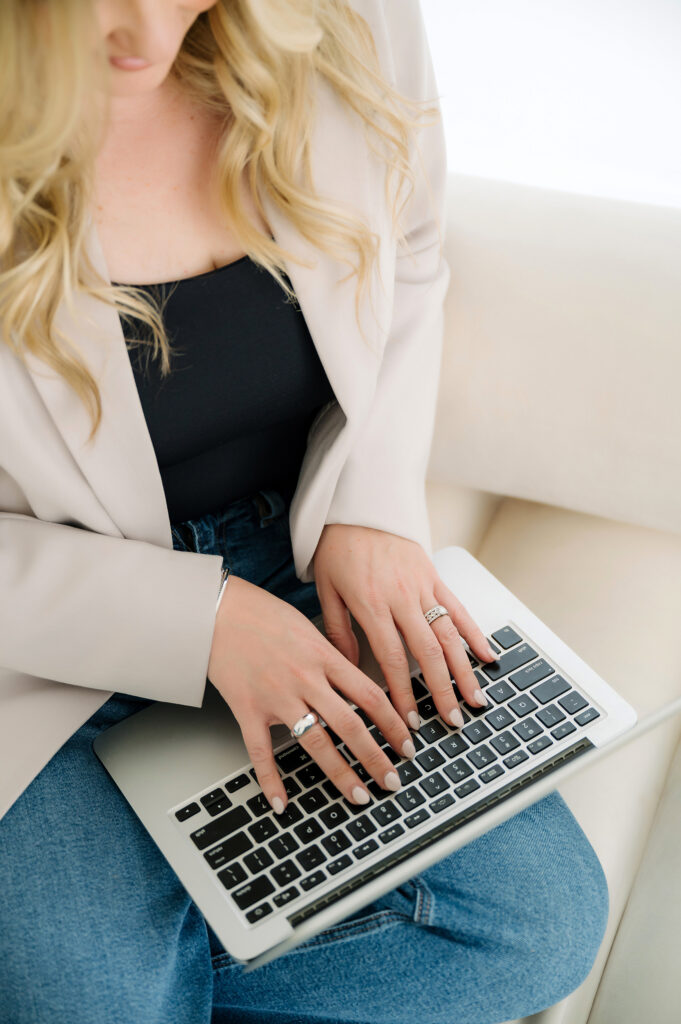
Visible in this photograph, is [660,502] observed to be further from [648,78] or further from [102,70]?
[102,70]

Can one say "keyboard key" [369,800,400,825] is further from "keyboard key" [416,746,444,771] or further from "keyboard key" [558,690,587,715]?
"keyboard key" [558,690,587,715]

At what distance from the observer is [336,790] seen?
72 cm

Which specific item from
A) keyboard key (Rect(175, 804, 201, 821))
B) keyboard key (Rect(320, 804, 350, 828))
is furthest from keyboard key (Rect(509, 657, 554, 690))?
keyboard key (Rect(175, 804, 201, 821))

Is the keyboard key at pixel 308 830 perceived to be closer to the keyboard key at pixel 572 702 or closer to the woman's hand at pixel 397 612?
the woman's hand at pixel 397 612

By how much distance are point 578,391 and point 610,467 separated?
→ 0.10m

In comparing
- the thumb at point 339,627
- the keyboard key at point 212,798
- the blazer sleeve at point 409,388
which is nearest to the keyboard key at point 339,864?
the keyboard key at point 212,798

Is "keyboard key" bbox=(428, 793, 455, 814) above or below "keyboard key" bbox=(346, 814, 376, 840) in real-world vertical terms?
above

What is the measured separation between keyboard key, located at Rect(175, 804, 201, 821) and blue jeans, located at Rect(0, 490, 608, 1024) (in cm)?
7

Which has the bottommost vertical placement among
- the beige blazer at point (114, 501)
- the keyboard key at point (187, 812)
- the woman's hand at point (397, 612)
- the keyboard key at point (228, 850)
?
the keyboard key at point (228, 850)

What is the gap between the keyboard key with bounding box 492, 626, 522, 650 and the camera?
0.82m

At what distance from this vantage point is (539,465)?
102 cm

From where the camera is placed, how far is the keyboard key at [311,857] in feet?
2.22

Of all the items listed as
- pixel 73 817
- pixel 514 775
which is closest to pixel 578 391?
pixel 514 775

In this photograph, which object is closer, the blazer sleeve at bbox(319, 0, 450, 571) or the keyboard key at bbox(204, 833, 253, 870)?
the keyboard key at bbox(204, 833, 253, 870)
